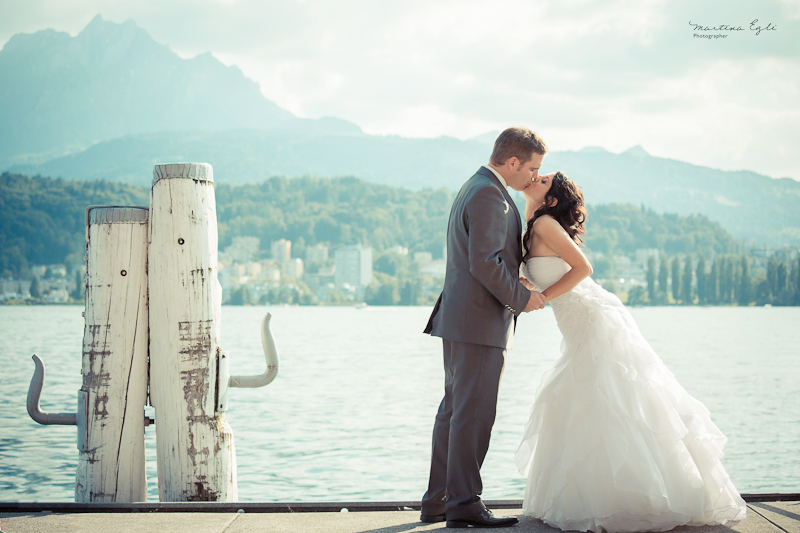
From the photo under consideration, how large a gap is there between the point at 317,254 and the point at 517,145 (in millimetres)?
122169

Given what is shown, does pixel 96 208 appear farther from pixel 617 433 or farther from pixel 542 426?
pixel 617 433

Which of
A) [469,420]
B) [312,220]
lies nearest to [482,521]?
[469,420]

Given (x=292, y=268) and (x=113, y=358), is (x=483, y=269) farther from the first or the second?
(x=292, y=268)

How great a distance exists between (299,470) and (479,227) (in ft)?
29.0

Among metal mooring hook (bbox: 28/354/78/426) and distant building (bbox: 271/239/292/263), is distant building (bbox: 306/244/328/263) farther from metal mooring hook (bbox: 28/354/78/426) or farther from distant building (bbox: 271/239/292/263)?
metal mooring hook (bbox: 28/354/78/426)

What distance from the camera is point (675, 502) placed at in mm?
3598

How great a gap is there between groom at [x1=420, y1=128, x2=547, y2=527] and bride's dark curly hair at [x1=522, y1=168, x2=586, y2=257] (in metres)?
0.24

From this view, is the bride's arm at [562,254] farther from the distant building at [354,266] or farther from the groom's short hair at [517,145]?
the distant building at [354,266]

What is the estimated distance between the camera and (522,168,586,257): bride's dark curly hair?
404 cm

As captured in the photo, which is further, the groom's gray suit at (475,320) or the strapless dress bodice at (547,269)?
the strapless dress bodice at (547,269)

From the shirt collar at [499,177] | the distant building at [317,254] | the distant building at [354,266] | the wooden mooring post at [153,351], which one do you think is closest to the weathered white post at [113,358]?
the wooden mooring post at [153,351]

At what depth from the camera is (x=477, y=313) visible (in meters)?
3.73

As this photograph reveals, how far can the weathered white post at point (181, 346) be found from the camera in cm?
424

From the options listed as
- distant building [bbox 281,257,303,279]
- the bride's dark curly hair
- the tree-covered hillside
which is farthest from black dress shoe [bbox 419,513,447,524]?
distant building [bbox 281,257,303,279]
